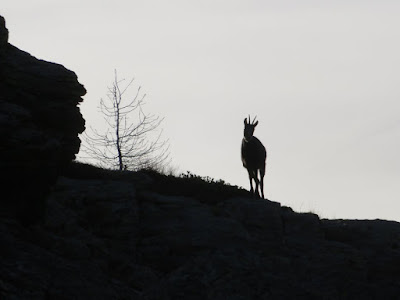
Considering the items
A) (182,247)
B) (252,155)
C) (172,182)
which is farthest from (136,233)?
(252,155)

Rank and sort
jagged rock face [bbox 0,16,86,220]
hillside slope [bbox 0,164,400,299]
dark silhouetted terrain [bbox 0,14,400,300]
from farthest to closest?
jagged rock face [bbox 0,16,86,220] < dark silhouetted terrain [bbox 0,14,400,300] < hillside slope [bbox 0,164,400,299]

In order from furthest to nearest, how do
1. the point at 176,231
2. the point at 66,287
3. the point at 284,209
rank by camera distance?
the point at 284,209
the point at 176,231
the point at 66,287

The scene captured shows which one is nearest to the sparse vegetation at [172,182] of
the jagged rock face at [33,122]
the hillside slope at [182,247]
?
the hillside slope at [182,247]

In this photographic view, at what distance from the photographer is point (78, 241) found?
1858 centimetres

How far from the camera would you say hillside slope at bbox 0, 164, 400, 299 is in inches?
623

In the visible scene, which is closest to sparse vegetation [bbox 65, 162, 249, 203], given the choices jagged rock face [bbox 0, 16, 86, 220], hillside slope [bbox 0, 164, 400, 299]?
hillside slope [bbox 0, 164, 400, 299]

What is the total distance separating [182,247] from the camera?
21.3m

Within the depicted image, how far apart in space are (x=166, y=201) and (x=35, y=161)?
22.1 feet

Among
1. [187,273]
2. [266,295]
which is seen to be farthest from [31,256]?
[266,295]

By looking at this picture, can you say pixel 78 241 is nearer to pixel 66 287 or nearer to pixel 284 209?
pixel 66 287

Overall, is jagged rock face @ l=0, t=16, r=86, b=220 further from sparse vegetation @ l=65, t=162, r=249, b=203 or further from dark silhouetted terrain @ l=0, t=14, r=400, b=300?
sparse vegetation @ l=65, t=162, r=249, b=203

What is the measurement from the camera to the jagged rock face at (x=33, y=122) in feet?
54.4

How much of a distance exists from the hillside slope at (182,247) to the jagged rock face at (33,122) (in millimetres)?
947

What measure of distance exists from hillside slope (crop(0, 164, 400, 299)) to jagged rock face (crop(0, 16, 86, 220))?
947mm
